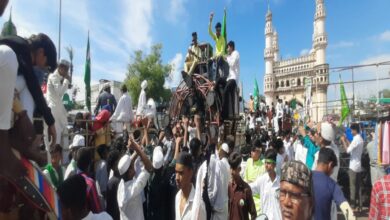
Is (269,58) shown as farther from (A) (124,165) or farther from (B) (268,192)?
(A) (124,165)

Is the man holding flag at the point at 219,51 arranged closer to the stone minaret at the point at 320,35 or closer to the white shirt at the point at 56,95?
the white shirt at the point at 56,95

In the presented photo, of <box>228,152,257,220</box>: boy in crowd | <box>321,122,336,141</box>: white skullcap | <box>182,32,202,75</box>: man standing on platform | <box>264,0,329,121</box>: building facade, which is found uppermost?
<box>264,0,329,121</box>: building facade

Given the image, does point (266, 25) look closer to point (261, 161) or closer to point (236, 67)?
point (236, 67)

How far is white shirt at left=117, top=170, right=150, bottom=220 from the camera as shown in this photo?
11.3 ft

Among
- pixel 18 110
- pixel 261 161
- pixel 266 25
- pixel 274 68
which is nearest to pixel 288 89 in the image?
pixel 274 68

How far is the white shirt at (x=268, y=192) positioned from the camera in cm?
412

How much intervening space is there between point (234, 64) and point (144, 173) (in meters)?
6.40

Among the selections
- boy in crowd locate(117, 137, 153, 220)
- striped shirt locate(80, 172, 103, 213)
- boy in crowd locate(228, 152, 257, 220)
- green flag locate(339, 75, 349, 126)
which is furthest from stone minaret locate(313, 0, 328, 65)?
striped shirt locate(80, 172, 103, 213)

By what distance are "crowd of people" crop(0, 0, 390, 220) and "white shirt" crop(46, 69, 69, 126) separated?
15 mm

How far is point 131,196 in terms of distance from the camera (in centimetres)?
344

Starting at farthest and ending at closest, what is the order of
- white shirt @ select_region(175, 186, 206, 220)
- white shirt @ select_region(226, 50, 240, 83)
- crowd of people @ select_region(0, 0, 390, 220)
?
1. white shirt @ select_region(226, 50, 240, 83)
2. white shirt @ select_region(175, 186, 206, 220)
3. crowd of people @ select_region(0, 0, 390, 220)

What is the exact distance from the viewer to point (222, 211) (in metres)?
3.83

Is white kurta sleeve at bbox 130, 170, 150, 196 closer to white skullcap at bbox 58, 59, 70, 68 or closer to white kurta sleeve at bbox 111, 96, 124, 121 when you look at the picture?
white skullcap at bbox 58, 59, 70, 68

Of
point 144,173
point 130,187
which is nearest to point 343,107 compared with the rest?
point 144,173
